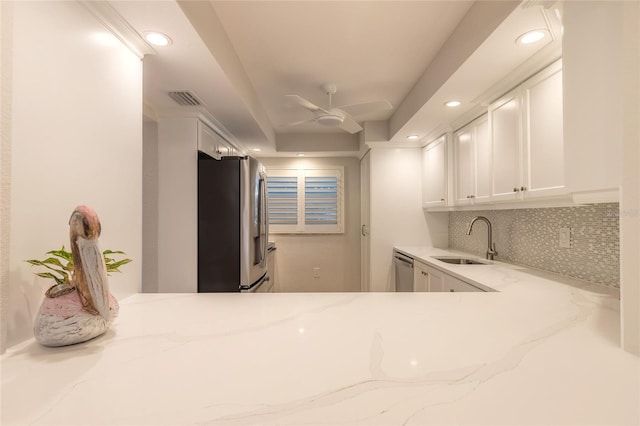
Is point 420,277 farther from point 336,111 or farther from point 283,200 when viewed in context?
point 283,200

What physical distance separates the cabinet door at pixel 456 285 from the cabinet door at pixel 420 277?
17.6 inches

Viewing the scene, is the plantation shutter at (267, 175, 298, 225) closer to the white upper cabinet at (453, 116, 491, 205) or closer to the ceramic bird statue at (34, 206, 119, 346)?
the white upper cabinet at (453, 116, 491, 205)

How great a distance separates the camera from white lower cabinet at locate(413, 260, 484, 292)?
6.31 ft

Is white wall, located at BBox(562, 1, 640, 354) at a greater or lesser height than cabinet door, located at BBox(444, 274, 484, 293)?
greater

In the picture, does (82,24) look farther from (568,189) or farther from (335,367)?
(568,189)

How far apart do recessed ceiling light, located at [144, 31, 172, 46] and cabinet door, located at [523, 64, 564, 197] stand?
2081mm

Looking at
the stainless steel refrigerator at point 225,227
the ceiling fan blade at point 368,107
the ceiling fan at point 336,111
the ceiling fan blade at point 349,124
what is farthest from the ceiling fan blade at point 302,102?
the stainless steel refrigerator at point 225,227

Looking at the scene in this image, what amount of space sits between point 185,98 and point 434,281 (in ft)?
8.01

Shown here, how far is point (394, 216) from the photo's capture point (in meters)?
3.71

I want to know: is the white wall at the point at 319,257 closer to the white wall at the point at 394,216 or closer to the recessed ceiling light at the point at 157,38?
the white wall at the point at 394,216

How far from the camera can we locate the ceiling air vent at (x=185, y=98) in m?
2.12

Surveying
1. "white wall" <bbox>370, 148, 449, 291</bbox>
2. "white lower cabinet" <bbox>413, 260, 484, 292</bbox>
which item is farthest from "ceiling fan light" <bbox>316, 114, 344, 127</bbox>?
"white lower cabinet" <bbox>413, 260, 484, 292</bbox>

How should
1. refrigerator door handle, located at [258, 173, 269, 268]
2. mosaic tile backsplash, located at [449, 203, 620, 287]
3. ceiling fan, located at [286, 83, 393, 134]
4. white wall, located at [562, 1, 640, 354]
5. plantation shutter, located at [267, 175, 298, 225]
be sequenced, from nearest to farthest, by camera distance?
white wall, located at [562, 1, 640, 354]
mosaic tile backsplash, located at [449, 203, 620, 287]
ceiling fan, located at [286, 83, 393, 134]
refrigerator door handle, located at [258, 173, 269, 268]
plantation shutter, located at [267, 175, 298, 225]

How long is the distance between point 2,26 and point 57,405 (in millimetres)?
948
